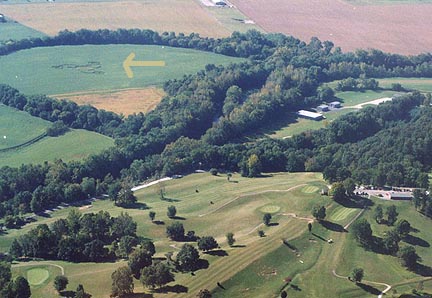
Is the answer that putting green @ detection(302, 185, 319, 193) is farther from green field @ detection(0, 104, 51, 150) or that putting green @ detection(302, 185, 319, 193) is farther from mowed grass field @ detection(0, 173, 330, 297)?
green field @ detection(0, 104, 51, 150)

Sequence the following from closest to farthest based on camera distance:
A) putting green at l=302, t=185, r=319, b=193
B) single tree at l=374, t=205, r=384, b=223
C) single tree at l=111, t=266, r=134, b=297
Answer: single tree at l=111, t=266, r=134, b=297 < single tree at l=374, t=205, r=384, b=223 < putting green at l=302, t=185, r=319, b=193

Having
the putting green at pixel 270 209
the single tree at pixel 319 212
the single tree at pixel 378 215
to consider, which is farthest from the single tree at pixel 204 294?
the single tree at pixel 378 215

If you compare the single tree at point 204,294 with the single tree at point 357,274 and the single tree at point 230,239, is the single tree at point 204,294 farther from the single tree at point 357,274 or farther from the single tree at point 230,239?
the single tree at point 357,274

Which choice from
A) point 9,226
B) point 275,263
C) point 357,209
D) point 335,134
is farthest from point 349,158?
point 9,226

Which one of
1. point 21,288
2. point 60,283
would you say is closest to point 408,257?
point 60,283

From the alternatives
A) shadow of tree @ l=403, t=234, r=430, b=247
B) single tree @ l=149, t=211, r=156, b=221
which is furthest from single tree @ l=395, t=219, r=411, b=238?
single tree @ l=149, t=211, r=156, b=221

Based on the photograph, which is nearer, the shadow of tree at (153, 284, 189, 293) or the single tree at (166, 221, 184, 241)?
the shadow of tree at (153, 284, 189, 293)
